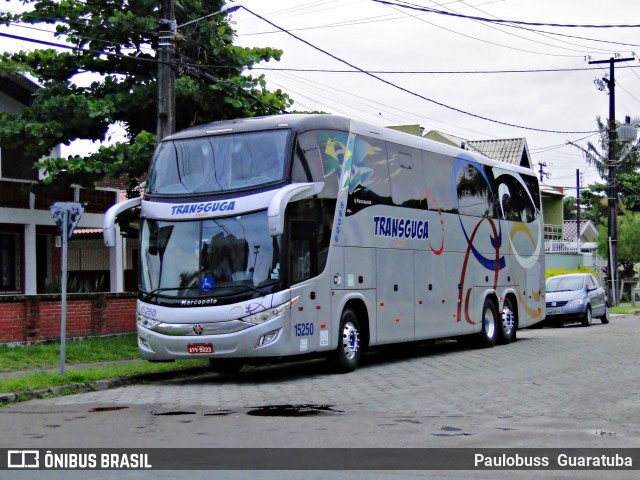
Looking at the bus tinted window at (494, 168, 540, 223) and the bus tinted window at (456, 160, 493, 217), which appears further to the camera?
the bus tinted window at (494, 168, 540, 223)

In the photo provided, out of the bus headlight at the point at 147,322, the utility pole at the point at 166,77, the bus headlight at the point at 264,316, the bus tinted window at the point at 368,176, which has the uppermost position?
the utility pole at the point at 166,77

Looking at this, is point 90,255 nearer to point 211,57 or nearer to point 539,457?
point 211,57

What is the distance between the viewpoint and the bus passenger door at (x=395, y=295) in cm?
1864

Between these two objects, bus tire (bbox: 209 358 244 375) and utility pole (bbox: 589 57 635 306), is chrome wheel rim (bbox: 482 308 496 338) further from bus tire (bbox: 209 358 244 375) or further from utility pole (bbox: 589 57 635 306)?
utility pole (bbox: 589 57 635 306)

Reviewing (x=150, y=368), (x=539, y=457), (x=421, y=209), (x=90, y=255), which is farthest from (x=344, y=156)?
(x=90, y=255)

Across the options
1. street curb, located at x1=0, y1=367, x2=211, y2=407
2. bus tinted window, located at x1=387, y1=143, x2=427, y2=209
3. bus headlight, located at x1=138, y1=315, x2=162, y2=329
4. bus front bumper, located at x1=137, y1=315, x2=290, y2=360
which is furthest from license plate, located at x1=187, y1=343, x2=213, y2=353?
bus tinted window, located at x1=387, y1=143, x2=427, y2=209

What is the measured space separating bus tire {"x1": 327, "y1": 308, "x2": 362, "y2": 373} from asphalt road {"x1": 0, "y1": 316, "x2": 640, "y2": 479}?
251 millimetres

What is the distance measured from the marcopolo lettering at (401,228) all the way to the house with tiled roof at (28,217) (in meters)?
8.70

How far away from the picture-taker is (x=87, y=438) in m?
10.3

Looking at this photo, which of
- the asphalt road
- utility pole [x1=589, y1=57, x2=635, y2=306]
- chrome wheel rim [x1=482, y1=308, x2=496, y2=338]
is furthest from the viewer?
utility pole [x1=589, y1=57, x2=635, y2=306]

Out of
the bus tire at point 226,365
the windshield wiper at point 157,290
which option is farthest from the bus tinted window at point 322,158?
the bus tire at point 226,365

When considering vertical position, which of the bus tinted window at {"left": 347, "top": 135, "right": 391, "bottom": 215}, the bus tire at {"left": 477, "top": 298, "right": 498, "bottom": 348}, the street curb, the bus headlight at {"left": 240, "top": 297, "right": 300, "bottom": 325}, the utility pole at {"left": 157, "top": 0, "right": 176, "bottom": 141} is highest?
the utility pole at {"left": 157, "top": 0, "right": 176, "bottom": 141}

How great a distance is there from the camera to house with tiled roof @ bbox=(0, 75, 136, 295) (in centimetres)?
2547

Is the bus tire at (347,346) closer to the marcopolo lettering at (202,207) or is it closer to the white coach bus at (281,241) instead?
the white coach bus at (281,241)
